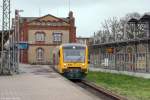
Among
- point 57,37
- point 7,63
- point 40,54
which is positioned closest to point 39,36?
point 57,37

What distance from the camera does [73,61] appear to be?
44.1m

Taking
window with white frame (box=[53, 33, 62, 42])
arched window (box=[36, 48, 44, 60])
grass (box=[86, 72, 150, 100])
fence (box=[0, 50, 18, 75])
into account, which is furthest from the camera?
window with white frame (box=[53, 33, 62, 42])

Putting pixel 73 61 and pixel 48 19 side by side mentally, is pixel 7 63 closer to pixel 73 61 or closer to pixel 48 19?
pixel 73 61

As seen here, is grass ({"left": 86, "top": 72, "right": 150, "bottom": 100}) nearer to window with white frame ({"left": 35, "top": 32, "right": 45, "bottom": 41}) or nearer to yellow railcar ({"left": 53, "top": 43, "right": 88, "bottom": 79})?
yellow railcar ({"left": 53, "top": 43, "right": 88, "bottom": 79})

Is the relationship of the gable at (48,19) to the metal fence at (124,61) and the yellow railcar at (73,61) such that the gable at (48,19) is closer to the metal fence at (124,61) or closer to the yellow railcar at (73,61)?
the metal fence at (124,61)

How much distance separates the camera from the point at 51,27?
331 feet

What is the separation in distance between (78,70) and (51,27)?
57728mm

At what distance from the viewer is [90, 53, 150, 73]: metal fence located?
4684 cm

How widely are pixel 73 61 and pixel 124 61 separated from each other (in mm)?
11075

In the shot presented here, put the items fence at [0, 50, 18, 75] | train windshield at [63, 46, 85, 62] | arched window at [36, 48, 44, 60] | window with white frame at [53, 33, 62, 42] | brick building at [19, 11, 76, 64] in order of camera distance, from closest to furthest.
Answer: fence at [0, 50, 18, 75] → train windshield at [63, 46, 85, 62] → arched window at [36, 48, 44, 60] → brick building at [19, 11, 76, 64] → window with white frame at [53, 33, 62, 42]

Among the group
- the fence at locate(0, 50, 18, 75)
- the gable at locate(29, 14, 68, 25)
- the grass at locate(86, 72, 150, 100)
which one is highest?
the gable at locate(29, 14, 68, 25)

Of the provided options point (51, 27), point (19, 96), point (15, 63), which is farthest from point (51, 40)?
point (19, 96)

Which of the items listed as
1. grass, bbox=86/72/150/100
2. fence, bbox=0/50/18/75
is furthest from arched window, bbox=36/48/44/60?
grass, bbox=86/72/150/100

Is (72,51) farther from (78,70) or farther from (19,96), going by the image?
(19,96)
